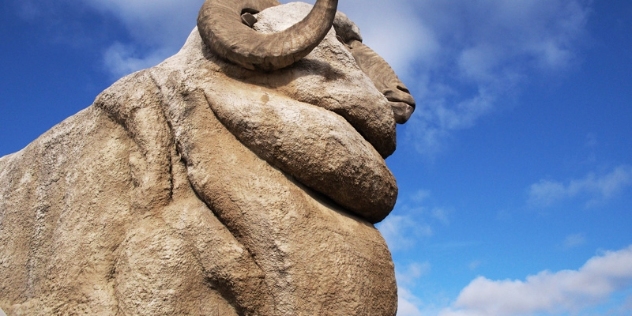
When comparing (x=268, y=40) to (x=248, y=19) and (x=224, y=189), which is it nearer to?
(x=248, y=19)

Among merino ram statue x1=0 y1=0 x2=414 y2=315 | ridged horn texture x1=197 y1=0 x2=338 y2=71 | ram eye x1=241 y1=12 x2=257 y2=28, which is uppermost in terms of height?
ram eye x1=241 y1=12 x2=257 y2=28

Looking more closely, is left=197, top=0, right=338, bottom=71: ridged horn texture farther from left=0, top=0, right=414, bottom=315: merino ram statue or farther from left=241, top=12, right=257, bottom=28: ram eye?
left=241, top=12, right=257, bottom=28: ram eye

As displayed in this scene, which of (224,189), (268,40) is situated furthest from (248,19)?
(224,189)

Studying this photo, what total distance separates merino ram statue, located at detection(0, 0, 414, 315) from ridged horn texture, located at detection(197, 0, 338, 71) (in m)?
0.01

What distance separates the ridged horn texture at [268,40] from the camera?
4.88m

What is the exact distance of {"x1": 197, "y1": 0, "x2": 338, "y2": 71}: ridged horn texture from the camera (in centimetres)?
488

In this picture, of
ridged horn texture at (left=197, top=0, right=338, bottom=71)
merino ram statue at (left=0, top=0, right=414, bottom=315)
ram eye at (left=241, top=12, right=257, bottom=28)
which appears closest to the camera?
merino ram statue at (left=0, top=0, right=414, bottom=315)

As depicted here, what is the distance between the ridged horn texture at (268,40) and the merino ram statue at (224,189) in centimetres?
1

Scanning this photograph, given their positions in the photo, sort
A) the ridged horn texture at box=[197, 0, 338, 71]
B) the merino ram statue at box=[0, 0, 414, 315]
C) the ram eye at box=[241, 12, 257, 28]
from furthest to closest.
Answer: the ram eye at box=[241, 12, 257, 28] < the ridged horn texture at box=[197, 0, 338, 71] < the merino ram statue at box=[0, 0, 414, 315]

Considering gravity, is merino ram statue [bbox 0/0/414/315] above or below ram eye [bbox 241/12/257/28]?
below

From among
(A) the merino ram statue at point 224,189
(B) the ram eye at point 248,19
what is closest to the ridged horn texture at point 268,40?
(A) the merino ram statue at point 224,189

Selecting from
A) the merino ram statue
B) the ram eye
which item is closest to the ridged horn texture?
the merino ram statue

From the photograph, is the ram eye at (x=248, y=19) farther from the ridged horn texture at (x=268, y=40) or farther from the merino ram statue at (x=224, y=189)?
the ridged horn texture at (x=268, y=40)

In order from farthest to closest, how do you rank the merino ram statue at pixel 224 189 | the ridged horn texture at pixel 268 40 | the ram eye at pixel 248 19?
the ram eye at pixel 248 19, the ridged horn texture at pixel 268 40, the merino ram statue at pixel 224 189
